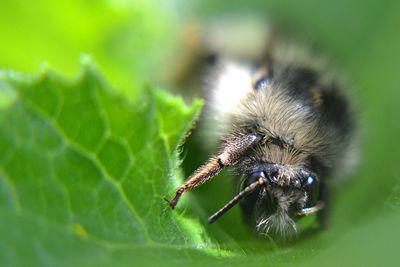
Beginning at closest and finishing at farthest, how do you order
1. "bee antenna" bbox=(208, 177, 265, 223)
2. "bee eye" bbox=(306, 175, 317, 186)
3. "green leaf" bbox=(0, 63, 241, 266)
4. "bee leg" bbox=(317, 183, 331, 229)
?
"green leaf" bbox=(0, 63, 241, 266)
"bee antenna" bbox=(208, 177, 265, 223)
"bee eye" bbox=(306, 175, 317, 186)
"bee leg" bbox=(317, 183, 331, 229)

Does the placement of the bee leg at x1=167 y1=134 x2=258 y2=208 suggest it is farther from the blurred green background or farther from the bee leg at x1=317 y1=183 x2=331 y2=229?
the bee leg at x1=317 y1=183 x2=331 y2=229

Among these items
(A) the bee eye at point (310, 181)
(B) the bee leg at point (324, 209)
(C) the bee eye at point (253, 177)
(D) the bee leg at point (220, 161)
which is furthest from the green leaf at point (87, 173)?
(B) the bee leg at point (324, 209)

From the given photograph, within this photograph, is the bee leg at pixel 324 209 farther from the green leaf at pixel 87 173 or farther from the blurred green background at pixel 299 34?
the green leaf at pixel 87 173

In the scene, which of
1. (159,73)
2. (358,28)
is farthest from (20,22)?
(358,28)

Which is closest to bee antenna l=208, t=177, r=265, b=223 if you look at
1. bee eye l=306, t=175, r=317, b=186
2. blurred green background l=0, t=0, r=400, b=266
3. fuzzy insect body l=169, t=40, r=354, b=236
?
fuzzy insect body l=169, t=40, r=354, b=236

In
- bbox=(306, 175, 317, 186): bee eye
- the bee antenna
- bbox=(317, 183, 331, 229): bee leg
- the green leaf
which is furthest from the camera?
bbox=(317, 183, 331, 229): bee leg

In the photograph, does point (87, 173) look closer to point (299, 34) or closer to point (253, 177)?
point (253, 177)

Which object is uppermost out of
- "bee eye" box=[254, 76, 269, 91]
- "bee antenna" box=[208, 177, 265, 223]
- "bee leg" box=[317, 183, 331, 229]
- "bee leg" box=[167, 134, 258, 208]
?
"bee eye" box=[254, 76, 269, 91]
